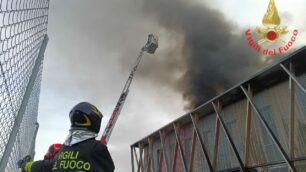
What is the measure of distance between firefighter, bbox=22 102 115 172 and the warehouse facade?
5316mm

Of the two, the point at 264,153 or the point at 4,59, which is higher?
the point at 4,59

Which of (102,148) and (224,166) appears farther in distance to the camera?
(224,166)

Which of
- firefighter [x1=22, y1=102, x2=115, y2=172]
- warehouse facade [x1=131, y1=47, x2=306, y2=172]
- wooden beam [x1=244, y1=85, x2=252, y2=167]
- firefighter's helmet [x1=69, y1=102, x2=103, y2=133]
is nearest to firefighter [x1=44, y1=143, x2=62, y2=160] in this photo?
firefighter [x1=22, y1=102, x2=115, y2=172]

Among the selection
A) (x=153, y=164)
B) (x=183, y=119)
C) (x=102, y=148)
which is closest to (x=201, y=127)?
(x=183, y=119)

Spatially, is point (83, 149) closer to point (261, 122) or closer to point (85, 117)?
point (85, 117)

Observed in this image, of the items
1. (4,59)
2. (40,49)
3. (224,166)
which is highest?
(40,49)

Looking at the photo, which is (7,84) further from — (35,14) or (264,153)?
(264,153)

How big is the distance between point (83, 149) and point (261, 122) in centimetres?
689

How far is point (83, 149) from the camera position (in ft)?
7.30

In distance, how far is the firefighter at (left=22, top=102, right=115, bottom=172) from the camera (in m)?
2.18

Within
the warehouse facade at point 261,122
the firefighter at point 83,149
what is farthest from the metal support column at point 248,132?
the firefighter at point 83,149

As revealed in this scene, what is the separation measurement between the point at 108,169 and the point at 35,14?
2.00 m

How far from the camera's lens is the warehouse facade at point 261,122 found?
680cm

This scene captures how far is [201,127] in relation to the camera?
11.3m
